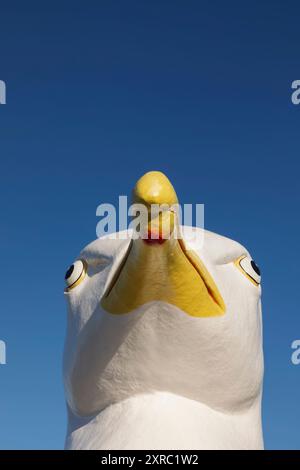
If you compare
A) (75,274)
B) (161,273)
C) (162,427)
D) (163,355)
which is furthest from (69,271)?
(162,427)

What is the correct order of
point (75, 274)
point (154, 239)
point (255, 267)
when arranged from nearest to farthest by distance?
point (154, 239)
point (75, 274)
point (255, 267)

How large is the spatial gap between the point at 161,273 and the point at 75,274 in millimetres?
1184

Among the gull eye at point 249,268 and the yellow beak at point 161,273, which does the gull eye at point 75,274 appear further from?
the gull eye at point 249,268

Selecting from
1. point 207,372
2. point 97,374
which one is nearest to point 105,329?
point 97,374

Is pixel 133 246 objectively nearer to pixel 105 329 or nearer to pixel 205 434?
pixel 105 329

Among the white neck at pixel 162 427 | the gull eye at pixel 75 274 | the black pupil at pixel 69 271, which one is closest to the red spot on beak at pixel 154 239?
the white neck at pixel 162 427

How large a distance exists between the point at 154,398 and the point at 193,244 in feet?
3.55

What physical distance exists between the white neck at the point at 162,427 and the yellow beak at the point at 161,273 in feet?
1.99

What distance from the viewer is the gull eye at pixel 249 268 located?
596 cm

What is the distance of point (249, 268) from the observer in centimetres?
603

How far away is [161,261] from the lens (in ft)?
16.0

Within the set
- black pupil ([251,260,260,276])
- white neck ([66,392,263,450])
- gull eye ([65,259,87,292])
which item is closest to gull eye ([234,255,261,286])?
black pupil ([251,260,260,276])

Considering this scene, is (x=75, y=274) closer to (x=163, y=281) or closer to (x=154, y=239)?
(x=163, y=281)
